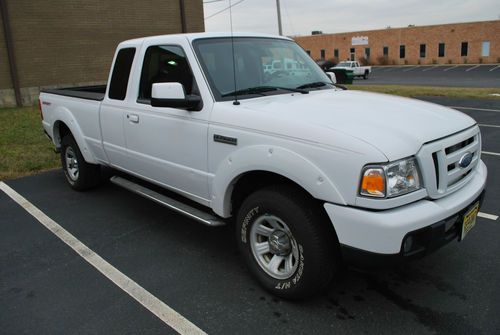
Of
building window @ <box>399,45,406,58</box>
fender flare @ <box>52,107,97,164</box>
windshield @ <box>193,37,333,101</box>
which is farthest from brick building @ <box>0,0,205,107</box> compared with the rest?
building window @ <box>399,45,406,58</box>

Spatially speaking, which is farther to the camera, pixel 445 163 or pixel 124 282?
pixel 124 282

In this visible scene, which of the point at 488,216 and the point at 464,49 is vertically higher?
the point at 464,49

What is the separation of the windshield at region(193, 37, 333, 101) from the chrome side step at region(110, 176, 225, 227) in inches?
39.3

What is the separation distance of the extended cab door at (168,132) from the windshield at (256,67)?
17cm

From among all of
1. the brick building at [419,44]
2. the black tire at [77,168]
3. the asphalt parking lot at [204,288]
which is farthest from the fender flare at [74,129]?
the brick building at [419,44]

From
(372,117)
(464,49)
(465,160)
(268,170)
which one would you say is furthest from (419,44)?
(268,170)

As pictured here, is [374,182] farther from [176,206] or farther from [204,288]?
[176,206]

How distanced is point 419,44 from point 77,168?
5937 cm

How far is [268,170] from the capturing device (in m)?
3.04

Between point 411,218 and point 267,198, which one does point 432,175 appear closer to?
point 411,218

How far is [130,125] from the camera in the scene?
14.7ft

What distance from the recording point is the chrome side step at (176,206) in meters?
3.65

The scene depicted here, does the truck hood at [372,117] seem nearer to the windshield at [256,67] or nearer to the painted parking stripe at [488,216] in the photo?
the windshield at [256,67]

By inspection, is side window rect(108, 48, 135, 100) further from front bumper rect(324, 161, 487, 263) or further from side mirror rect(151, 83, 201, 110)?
front bumper rect(324, 161, 487, 263)
